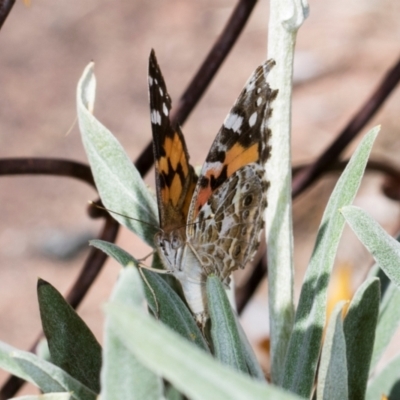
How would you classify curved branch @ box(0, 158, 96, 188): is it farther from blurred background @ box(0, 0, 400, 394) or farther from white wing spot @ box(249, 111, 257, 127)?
blurred background @ box(0, 0, 400, 394)

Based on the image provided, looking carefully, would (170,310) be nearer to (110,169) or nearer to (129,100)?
(110,169)

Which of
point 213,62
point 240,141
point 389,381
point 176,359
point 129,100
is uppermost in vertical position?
point 129,100

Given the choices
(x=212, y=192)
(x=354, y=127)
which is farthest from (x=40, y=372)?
(x=354, y=127)

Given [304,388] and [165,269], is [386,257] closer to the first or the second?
[304,388]

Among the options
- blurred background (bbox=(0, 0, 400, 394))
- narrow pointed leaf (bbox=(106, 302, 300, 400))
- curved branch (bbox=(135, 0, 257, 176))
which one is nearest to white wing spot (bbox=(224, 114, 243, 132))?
curved branch (bbox=(135, 0, 257, 176))

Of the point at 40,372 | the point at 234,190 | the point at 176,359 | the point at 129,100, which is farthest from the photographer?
the point at 129,100

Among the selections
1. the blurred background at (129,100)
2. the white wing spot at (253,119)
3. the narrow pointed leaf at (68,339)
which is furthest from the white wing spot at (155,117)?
the blurred background at (129,100)

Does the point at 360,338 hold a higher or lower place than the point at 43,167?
lower
